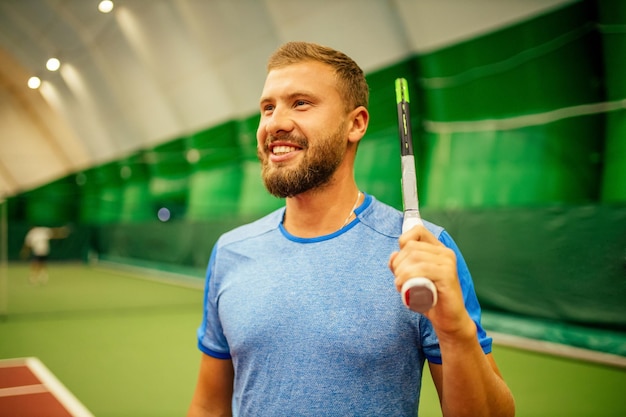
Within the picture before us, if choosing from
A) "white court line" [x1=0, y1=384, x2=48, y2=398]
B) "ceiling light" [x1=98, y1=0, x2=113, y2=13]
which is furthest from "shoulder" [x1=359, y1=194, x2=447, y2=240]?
"ceiling light" [x1=98, y1=0, x2=113, y2=13]

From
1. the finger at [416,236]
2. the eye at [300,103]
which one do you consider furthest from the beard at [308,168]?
the finger at [416,236]

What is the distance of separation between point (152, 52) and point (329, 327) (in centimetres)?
812

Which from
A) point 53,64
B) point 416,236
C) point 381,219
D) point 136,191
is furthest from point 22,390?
point 136,191

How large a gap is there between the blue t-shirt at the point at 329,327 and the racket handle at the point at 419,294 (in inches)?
16.9

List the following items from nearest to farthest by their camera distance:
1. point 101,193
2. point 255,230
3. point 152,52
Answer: point 255,230 → point 152,52 → point 101,193

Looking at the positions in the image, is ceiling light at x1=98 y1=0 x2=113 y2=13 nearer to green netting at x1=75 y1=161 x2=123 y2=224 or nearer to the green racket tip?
green netting at x1=75 y1=161 x2=123 y2=224

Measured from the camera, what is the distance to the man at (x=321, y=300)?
5.57ft

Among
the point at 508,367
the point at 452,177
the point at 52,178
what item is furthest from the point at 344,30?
the point at 508,367

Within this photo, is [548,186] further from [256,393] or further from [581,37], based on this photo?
[256,393]

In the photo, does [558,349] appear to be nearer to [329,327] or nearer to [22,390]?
[22,390]

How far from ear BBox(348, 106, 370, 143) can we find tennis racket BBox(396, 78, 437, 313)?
28 centimetres

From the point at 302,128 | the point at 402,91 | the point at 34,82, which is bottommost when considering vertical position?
the point at 302,128

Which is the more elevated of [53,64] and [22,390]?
[53,64]

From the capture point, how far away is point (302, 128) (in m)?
1.89
